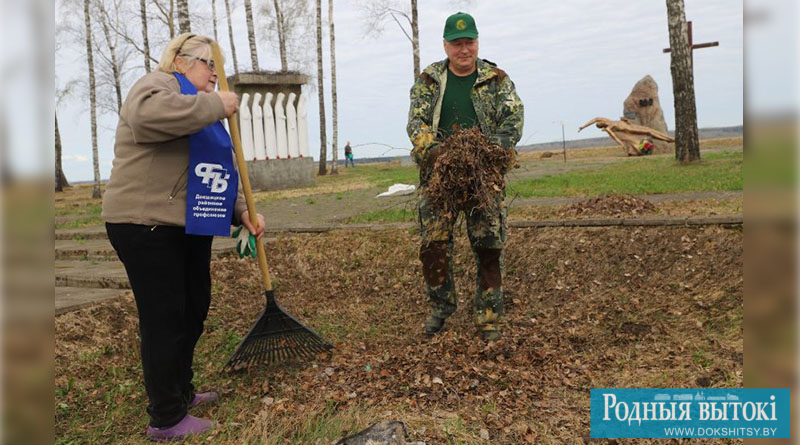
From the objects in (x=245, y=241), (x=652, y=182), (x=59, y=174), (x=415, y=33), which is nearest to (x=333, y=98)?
(x=415, y=33)

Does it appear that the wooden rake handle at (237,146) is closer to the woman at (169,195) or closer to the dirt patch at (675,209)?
the woman at (169,195)

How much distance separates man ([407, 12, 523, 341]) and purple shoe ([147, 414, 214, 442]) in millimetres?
1954

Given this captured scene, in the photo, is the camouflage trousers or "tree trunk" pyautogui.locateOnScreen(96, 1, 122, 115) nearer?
the camouflage trousers

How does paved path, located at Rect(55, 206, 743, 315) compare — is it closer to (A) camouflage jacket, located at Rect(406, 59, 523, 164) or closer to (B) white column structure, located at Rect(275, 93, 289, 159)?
(A) camouflage jacket, located at Rect(406, 59, 523, 164)

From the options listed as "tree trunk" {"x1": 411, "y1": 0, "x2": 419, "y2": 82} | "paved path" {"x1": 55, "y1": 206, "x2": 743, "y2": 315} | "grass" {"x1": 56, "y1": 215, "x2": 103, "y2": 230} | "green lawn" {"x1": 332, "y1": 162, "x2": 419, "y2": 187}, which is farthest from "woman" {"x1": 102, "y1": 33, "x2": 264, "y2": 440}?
"tree trunk" {"x1": 411, "y1": 0, "x2": 419, "y2": 82}

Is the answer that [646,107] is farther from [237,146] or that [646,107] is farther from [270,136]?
[237,146]

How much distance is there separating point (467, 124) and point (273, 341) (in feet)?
6.51

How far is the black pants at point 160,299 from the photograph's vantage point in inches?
121

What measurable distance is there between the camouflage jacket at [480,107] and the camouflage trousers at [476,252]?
16.1 inches

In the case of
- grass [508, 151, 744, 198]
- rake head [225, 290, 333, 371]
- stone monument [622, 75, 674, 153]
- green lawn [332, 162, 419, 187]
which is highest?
stone monument [622, 75, 674, 153]

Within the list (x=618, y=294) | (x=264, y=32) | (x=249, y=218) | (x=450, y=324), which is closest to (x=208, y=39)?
(x=249, y=218)

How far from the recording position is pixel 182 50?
326 centimetres

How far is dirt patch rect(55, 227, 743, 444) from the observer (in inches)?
136

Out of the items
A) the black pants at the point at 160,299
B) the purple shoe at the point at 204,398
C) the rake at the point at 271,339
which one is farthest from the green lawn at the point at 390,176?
the black pants at the point at 160,299
